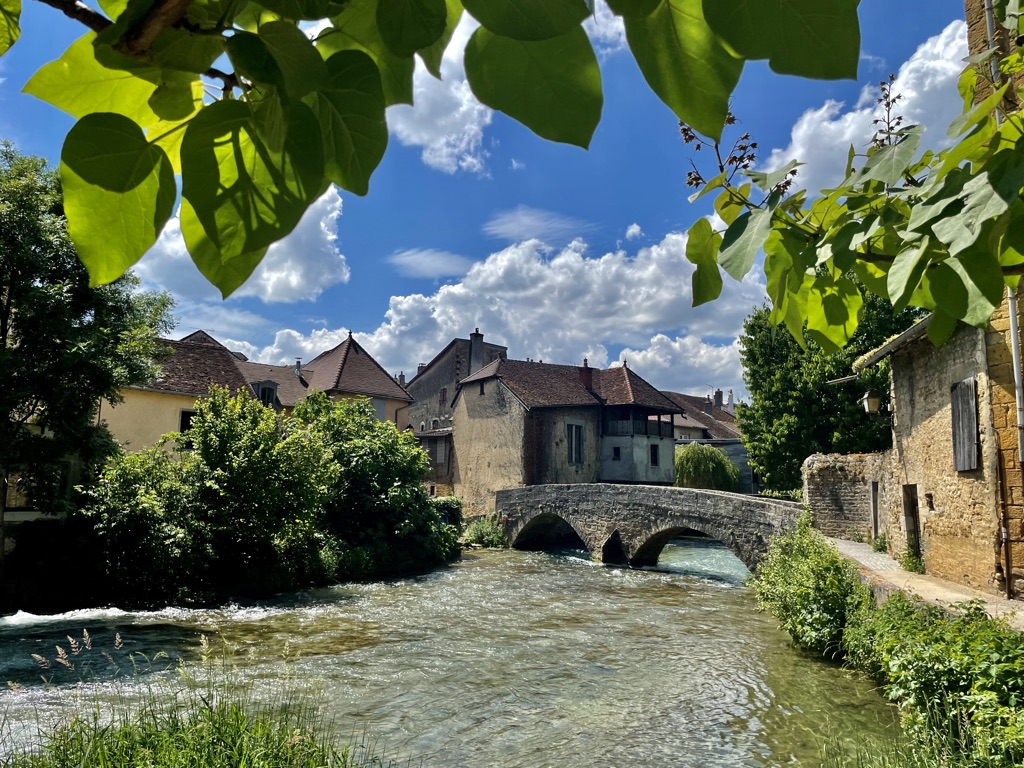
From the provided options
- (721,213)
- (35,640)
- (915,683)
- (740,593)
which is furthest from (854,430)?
(721,213)

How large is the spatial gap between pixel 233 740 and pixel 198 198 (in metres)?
5.60

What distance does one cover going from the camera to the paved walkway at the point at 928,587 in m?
7.63

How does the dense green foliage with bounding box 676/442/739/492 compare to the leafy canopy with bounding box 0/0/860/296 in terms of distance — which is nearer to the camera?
the leafy canopy with bounding box 0/0/860/296

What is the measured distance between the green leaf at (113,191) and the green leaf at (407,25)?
183 mm

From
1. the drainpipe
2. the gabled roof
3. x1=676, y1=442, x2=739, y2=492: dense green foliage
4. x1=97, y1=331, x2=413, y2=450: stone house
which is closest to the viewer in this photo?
the drainpipe

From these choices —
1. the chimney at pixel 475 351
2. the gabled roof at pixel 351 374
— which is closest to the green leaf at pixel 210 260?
the gabled roof at pixel 351 374

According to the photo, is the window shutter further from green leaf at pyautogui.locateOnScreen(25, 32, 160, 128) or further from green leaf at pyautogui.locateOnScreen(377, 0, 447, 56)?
green leaf at pyautogui.locateOnScreen(25, 32, 160, 128)

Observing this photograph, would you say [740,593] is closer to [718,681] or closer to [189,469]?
[718,681]

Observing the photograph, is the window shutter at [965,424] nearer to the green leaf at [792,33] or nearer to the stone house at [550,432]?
the green leaf at [792,33]

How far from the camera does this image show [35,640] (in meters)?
10.6

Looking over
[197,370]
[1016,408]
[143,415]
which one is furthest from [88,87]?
[197,370]

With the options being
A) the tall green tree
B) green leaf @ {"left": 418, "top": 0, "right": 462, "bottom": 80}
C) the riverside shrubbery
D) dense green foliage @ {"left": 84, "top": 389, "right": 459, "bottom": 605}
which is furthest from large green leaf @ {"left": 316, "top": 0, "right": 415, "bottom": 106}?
the tall green tree

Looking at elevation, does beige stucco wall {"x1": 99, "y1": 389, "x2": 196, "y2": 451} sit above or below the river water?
above

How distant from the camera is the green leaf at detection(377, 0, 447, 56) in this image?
1.59 feet
